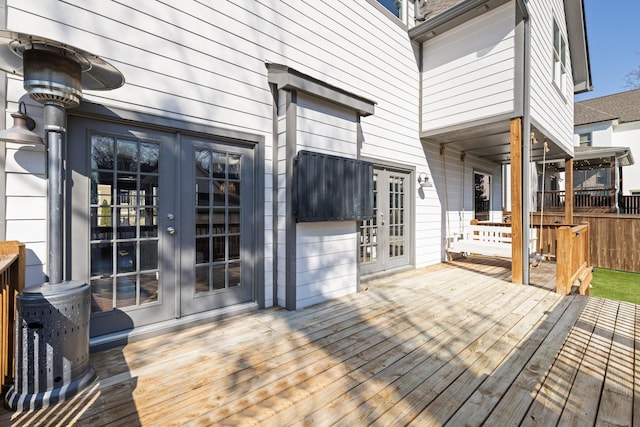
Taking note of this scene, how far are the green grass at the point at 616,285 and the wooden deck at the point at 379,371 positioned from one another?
2.17 meters

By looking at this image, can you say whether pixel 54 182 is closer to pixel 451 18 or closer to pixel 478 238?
pixel 451 18

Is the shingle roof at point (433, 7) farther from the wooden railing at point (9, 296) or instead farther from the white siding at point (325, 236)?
the wooden railing at point (9, 296)

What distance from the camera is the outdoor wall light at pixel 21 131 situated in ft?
6.50

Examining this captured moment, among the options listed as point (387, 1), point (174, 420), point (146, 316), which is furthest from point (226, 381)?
point (387, 1)

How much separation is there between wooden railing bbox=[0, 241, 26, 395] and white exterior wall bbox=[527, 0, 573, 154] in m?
6.33

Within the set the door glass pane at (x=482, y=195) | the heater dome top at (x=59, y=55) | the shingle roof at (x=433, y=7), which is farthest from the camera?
the door glass pane at (x=482, y=195)

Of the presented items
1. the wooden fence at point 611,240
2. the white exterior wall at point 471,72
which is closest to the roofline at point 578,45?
the wooden fence at point 611,240

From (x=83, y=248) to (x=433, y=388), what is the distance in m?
2.86

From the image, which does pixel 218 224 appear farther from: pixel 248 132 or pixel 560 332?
pixel 560 332

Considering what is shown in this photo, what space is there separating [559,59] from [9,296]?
9.49 meters

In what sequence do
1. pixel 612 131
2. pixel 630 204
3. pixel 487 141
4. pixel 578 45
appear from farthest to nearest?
pixel 612 131, pixel 630 204, pixel 578 45, pixel 487 141

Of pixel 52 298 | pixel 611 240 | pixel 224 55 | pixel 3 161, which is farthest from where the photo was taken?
pixel 611 240

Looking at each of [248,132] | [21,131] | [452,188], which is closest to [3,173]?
[21,131]

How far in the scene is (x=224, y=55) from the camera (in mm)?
3246
